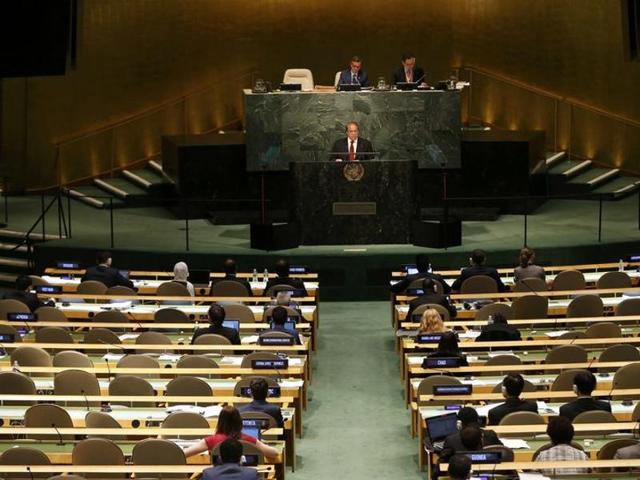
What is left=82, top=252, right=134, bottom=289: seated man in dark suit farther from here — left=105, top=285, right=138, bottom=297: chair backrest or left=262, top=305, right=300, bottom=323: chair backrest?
left=262, top=305, right=300, bottom=323: chair backrest

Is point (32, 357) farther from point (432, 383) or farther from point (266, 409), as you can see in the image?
point (432, 383)

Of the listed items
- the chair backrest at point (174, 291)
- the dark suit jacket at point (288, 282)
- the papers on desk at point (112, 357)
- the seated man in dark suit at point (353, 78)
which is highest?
the seated man in dark suit at point (353, 78)

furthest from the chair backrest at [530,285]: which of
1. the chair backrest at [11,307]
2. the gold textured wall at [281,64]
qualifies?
the gold textured wall at [281,64]

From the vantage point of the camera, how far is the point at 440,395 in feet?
38.2

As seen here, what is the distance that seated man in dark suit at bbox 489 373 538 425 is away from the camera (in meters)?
11.2

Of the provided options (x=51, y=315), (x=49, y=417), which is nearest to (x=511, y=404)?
(x=49, y=417)

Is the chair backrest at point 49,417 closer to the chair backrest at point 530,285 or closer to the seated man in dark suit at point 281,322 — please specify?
the seated man in dark suit at point 281,322

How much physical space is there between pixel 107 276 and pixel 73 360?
164 inches

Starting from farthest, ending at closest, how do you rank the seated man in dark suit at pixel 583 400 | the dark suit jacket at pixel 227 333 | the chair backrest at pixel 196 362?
the dark suit jacket at pixel 227 333 → the chair backrest at pixel 196 362 → the seated man in dark suit at pixel 583 400

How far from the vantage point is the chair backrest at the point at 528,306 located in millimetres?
15273

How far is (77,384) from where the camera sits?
12133 millimetres

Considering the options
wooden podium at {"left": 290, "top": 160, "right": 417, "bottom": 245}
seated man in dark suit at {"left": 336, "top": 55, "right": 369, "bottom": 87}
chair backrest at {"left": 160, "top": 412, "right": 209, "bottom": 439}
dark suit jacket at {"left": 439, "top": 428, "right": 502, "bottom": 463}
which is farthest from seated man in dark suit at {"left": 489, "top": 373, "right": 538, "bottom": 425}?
seated man in dark suit at {"left": 336, "top": 55, "right": 369, "bottom": 87}

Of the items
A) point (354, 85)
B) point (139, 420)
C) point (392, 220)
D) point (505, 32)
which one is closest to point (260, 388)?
point (139, 420)

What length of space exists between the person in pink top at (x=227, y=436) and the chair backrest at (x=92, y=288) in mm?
6568
